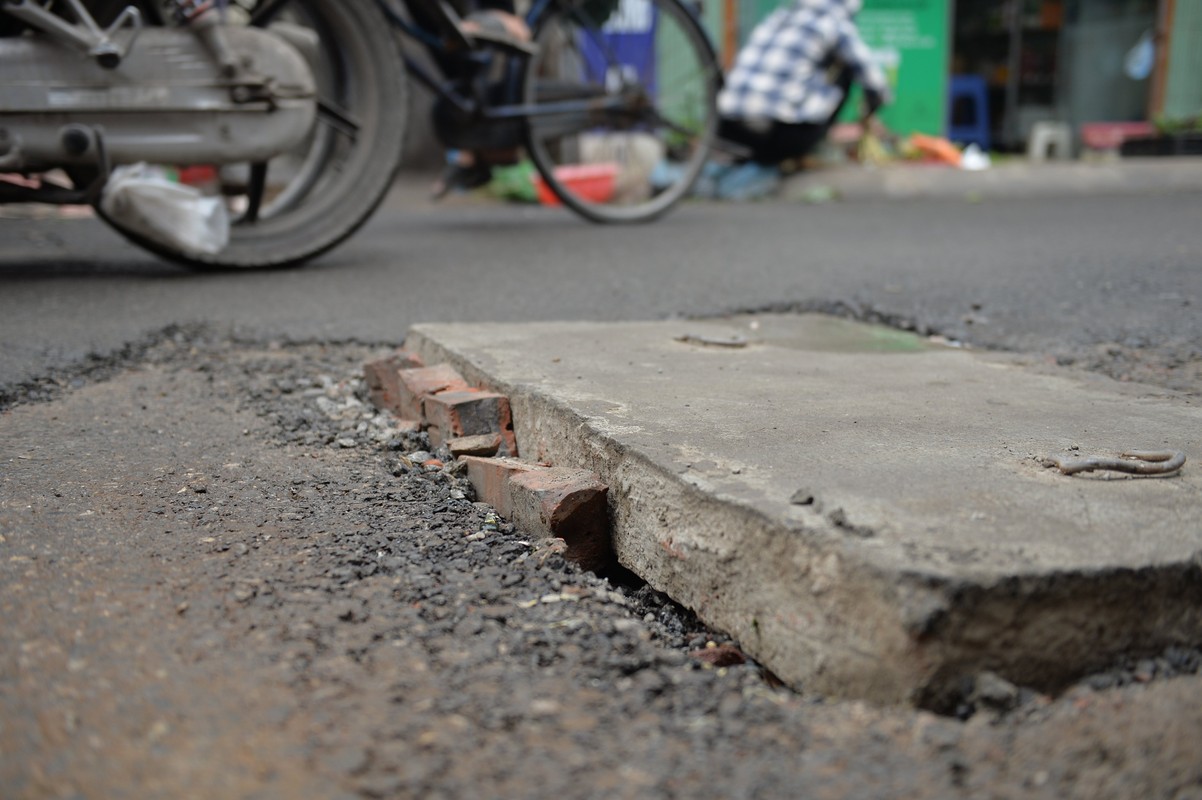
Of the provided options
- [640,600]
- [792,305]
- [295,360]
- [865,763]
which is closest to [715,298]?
[792,305]

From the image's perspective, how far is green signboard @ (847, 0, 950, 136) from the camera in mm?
8875

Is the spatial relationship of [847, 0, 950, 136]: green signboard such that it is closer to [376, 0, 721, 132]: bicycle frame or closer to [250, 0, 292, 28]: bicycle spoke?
[376, 0, 721, 132]: bicycle frame

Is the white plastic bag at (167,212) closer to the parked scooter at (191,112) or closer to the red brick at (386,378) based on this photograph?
the parked scooter at (191,112)

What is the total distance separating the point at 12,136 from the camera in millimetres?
3111

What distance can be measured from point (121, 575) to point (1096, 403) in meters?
1.46

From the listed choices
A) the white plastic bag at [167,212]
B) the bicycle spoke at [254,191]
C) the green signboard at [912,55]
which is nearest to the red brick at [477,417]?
the white plastic bag at [167,212]

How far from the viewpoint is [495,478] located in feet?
5.14

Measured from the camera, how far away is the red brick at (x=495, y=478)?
153 cm

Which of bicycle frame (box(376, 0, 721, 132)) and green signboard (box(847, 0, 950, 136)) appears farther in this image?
green signboard (box(847, 0, 950, 136))

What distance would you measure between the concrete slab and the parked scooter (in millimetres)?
1815

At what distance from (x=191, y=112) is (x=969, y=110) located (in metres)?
9.19

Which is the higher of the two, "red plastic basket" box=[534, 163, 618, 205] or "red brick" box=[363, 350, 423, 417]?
"red plastic basket" box=[534, 163, 618, 205]

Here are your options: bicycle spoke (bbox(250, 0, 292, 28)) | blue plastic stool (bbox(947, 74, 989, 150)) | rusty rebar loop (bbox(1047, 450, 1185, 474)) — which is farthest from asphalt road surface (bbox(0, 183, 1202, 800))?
blue plastic stool (bbox(947, 74, 989, 150))

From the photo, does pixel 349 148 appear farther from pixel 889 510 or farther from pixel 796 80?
pixel 796 80
